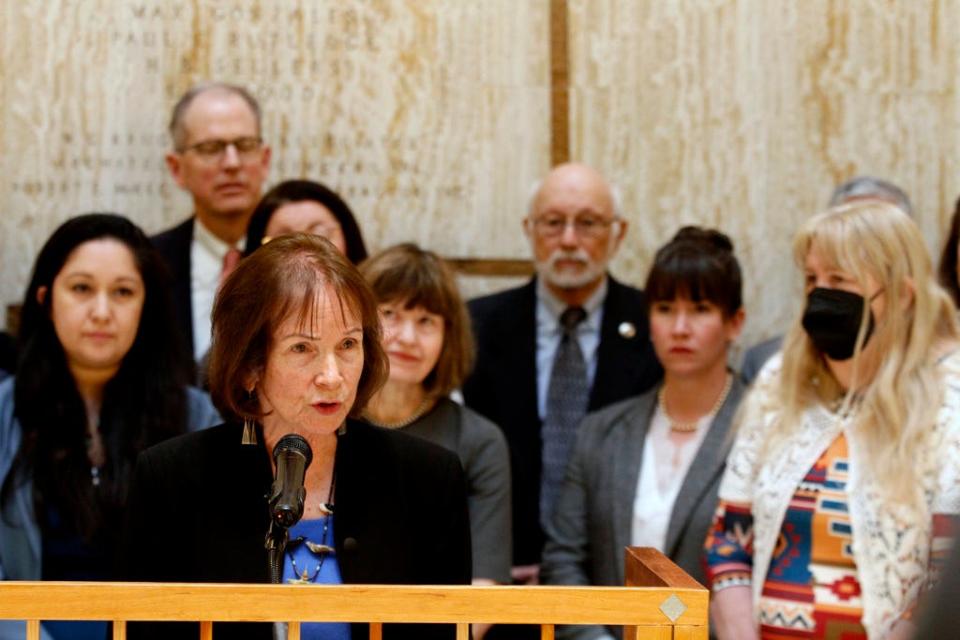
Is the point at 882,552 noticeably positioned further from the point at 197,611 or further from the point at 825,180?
the point at 825,180

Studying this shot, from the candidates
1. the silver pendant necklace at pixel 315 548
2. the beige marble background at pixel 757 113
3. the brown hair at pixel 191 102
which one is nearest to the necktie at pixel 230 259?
the brown hair at pixel 191 102

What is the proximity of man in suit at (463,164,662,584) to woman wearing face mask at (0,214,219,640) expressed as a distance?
989mm

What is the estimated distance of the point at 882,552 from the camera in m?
3.45

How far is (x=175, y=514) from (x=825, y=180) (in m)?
3.33

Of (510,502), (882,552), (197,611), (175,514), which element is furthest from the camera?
(510,502)

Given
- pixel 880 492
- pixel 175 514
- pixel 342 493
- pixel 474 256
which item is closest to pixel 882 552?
pixel 880 492

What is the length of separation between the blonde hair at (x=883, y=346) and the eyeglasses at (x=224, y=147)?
1879 mm

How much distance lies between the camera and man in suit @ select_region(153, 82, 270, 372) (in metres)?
4.82

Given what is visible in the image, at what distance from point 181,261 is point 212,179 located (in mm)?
279

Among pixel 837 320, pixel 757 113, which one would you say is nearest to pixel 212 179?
pixel 757 113

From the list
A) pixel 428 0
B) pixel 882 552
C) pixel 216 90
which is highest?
pixel 428 0

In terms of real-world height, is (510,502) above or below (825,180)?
below

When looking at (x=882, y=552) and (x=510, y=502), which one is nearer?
(x=882, y=552)

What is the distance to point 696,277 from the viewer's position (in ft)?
14.1
